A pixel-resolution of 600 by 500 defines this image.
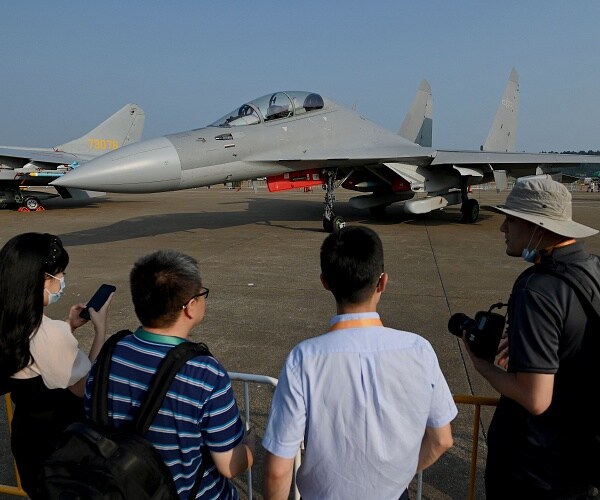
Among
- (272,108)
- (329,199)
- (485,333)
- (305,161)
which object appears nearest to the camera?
(485,333)

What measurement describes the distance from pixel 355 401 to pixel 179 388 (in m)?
0.58

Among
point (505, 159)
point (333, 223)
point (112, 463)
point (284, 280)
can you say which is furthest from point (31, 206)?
point (112, 463)

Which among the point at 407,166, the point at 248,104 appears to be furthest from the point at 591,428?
the point at 407,166

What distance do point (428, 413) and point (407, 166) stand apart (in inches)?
492

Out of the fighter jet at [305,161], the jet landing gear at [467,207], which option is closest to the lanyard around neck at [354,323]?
the fighter jet at [305,161]

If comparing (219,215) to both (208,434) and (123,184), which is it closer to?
(123,184)

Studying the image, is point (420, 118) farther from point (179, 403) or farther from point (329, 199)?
point (179, 403)

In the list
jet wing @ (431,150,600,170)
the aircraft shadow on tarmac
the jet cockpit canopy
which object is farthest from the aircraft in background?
jet wing @ (431,150,600,170)

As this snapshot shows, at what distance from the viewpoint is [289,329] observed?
5262mm

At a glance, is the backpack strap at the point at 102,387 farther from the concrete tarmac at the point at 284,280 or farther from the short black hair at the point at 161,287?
the concrete tarmac at the point at 284,280

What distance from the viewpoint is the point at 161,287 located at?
5.56 feet

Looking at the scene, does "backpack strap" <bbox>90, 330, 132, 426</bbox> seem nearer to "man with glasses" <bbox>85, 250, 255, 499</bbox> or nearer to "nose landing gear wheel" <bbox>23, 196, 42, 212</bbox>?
"man with glasses" <bbox>85, 250, 255, 499</bbox>

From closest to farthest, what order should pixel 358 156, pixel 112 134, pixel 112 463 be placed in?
pixel 112 463, pixel 358 156, pixel 112 134

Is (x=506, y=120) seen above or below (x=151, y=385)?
above
